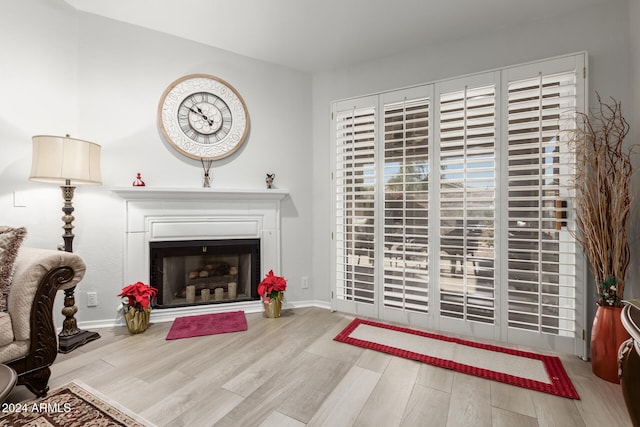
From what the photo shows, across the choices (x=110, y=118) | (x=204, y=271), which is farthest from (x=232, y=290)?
(x=110, y=118)

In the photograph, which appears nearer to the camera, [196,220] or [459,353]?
[459,353]

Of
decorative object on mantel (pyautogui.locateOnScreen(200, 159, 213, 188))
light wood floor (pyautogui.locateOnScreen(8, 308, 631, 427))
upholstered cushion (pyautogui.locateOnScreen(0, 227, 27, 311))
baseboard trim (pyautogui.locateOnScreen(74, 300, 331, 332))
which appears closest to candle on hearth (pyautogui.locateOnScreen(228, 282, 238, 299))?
baseboard trim (pyautogui.locateOnScreen(74, 300, 331, 332))

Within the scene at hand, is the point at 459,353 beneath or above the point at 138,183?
beneath

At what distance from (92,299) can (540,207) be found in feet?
12.3

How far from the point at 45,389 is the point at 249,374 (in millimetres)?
1112

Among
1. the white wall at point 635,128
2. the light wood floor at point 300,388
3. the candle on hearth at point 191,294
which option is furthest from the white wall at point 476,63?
the candle on hearth at point 191,294

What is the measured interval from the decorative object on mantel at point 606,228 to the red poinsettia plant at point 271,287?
2.37 m

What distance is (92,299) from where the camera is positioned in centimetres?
250

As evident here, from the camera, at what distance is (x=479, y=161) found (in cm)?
233

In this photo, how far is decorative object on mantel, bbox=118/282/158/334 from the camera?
2383 mm

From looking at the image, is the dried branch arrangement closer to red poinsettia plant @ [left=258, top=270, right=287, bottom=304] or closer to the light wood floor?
the light wood floor

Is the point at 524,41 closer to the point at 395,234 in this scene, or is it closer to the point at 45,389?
the point at 395,234

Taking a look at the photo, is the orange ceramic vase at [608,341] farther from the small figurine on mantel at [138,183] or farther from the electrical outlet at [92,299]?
the electrical outlet at [92,299]

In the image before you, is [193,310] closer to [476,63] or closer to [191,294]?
[191,294]
